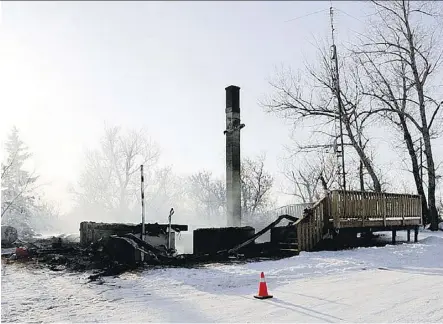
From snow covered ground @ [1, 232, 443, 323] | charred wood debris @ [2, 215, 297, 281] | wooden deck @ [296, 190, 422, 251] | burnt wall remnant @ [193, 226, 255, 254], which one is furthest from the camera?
burnt wall remnant @ [193, 226, 255, 254]

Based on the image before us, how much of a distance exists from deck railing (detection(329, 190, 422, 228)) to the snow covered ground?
306 cm

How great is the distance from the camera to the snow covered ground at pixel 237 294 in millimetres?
6457

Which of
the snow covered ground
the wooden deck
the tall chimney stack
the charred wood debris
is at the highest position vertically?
the tall chimney stack

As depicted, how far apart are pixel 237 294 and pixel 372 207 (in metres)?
10.2

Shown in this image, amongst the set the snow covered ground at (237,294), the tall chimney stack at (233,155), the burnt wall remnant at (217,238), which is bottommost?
the snow covered ground at (237,294)

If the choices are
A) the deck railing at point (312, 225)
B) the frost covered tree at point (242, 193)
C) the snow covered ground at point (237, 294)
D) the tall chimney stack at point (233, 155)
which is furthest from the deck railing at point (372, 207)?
the frost covered tree at point (242, 193)

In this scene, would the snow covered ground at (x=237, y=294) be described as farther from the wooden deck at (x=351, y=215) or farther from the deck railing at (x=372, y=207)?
the deck railing at (x=372, y=207)

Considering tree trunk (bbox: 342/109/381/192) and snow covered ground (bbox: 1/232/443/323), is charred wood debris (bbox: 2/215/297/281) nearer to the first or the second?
snow covered ground (bbox: 1/232/443/323)

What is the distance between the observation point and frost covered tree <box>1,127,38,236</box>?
38.0 m

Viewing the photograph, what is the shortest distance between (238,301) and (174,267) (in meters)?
3.81

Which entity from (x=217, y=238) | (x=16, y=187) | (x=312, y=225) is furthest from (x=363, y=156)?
(x=16, y=187)

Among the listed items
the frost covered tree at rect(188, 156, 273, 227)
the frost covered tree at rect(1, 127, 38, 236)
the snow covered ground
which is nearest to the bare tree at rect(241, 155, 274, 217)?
the frost covered tree at rect(188, 156, 273, 227)

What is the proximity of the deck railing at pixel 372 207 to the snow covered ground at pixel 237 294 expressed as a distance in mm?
3057

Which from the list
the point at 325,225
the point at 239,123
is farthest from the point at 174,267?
the point at 239,123
